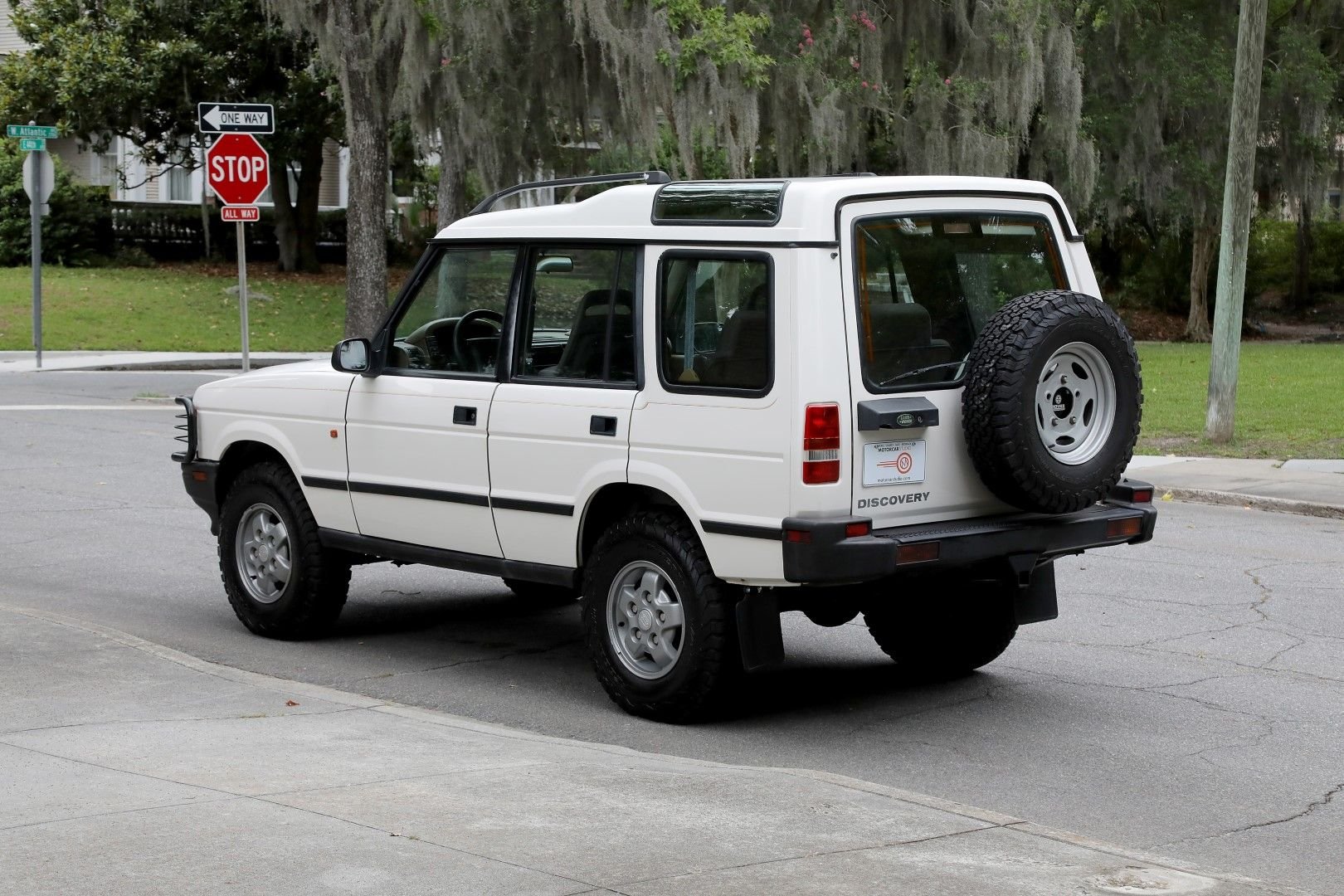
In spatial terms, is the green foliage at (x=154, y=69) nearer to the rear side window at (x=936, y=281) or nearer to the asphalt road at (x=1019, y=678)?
the asphalt road at (x=1019, y=678)

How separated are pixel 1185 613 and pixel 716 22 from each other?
15.4m

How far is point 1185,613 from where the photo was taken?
940cm

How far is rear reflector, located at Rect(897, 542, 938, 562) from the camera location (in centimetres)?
651

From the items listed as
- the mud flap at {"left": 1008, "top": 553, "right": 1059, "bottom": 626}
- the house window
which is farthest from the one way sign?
the house window

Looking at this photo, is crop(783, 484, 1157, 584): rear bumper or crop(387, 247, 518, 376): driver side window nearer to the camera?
crop(783, 484, 1157, 584): rear bumper

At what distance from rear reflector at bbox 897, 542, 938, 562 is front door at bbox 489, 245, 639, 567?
1.22 metres

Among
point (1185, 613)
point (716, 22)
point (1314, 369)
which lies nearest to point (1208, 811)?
point (1185, 613)

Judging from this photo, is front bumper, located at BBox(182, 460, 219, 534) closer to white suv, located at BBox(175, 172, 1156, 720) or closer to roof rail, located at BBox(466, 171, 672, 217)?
white suv, located at BBox(175, 172, 1156, 720)

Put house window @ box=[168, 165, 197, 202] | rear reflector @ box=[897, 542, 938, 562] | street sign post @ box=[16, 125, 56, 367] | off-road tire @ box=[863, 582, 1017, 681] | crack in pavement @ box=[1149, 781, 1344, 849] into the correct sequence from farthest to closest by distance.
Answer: house window @ box=[168, 165, 197, 202]
street sign post @ box=[16, 125, 56, 367]
off-road tire @ box=[863, 582, 1017, 681]
rear reflector @ box=[897, 542, 938, 562]
crack in pavement @ box=[1149, 781, 1344, 849]

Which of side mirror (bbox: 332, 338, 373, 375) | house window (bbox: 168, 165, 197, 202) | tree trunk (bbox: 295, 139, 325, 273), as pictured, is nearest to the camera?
side mirror (bbox: 332, 338, 373, 375)

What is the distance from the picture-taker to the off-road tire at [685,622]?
681 centimetres

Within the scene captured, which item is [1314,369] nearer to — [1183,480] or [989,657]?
[1183,480]

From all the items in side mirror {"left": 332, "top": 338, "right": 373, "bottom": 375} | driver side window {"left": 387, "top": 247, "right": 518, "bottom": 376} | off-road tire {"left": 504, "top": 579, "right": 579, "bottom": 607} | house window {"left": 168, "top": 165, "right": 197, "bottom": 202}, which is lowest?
off-road tire {"left": 504, "top": 579, "right": 579, "bottom": 607}

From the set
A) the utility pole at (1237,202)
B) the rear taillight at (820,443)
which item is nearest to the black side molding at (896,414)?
the rear taillight at (820,443)
